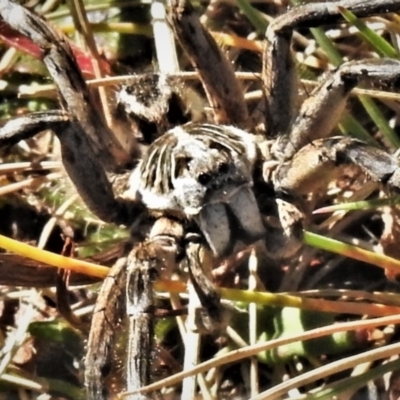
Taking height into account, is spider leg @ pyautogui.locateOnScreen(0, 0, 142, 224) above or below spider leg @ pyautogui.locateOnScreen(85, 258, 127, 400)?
above

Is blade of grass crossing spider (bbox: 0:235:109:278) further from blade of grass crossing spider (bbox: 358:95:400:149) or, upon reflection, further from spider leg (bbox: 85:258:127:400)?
blade of grass crossing spider (bbox: 358:95:400:149)

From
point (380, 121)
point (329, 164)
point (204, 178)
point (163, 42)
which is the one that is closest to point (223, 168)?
point (204, 178)

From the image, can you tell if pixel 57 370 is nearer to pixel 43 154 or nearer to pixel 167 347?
pixel 167 347

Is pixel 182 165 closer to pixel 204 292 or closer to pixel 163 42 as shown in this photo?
pixel 204 292

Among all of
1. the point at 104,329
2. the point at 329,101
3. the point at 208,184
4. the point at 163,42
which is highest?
the point at 163,42

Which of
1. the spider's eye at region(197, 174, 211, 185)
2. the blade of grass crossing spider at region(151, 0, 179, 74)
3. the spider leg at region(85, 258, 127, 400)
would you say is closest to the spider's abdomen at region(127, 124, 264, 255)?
the spider's eye at region(197, 174, 211, 185)

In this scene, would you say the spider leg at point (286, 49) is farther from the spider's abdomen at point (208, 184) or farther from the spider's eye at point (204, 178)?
the spider's eye at point (204, 178)
